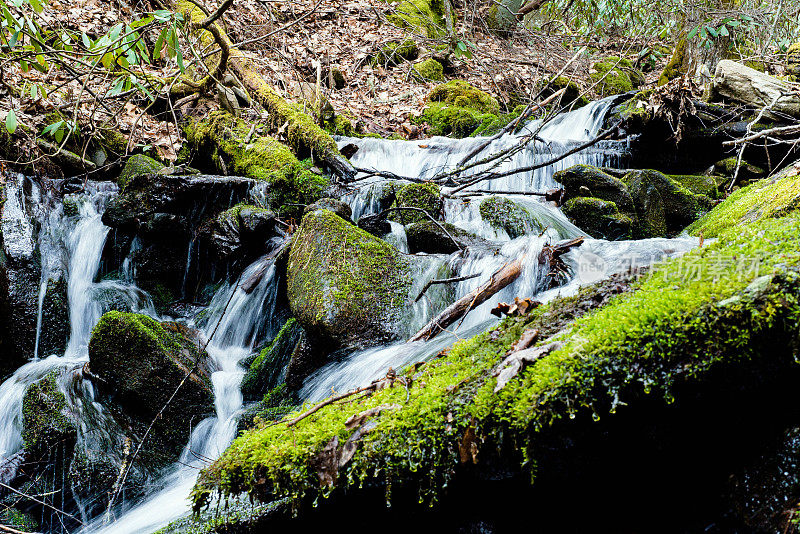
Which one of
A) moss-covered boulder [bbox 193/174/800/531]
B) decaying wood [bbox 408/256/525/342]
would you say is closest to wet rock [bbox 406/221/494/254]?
decaying wood [bbox 408/256/525/342]

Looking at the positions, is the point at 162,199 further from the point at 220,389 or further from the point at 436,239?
the point at 436,239

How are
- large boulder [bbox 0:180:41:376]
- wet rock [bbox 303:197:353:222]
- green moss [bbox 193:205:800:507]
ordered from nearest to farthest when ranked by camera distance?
green moss [bbox 193:205:800:507] < large boulder [bbox 0:180:41:376] < wet rock [bbox 303:197:353:222]

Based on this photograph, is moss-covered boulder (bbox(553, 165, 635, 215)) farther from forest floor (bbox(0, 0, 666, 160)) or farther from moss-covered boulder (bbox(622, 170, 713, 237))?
forest floor (bbox(0, 0, 666, 160))

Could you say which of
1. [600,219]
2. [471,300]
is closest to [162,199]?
[471,300]

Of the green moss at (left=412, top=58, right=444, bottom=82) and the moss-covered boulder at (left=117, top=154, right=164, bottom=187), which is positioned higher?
the moss-covered boulder at (left=117, top=154, right=164, bottom=187)

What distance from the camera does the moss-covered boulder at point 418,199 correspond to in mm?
6371

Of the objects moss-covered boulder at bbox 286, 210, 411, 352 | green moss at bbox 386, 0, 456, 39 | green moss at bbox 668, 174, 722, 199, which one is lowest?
green moss at bbox 668, 174, 722, 199

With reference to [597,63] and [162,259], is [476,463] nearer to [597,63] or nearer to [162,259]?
[162,259]

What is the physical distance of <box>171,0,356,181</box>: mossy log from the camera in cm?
771

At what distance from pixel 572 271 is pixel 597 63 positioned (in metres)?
12.0

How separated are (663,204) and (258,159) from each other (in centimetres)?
559

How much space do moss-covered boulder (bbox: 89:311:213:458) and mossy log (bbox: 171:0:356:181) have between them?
13.5 feet

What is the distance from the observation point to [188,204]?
21.5ft

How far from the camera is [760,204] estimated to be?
4.34m
